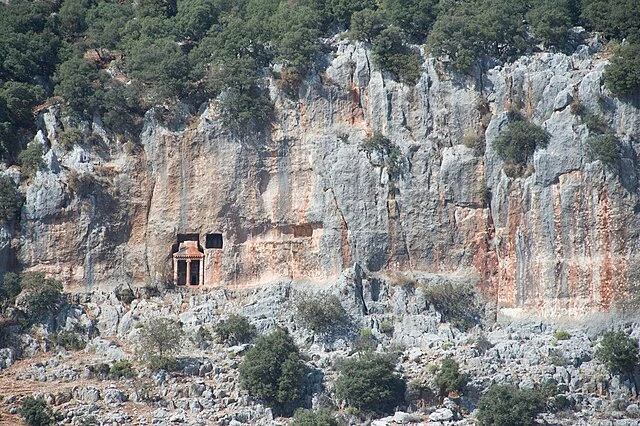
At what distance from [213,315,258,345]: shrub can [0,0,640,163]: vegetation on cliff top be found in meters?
9.33

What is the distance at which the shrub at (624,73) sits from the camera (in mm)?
67875

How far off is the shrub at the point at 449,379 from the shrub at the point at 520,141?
32.1 ft

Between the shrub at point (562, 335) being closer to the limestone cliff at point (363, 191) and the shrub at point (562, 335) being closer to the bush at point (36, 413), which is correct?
the limestone cliff at point (363, 191)

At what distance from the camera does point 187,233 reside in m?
72.6

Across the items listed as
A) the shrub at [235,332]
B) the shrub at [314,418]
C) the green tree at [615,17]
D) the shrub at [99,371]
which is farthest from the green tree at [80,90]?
the green tree at [615,17]

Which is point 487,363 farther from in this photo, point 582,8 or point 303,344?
point 582,8

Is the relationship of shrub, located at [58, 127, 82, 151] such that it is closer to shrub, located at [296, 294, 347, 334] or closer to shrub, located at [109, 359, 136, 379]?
shrub, located at [109, 359, 136, 379]

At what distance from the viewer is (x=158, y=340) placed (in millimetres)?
66750

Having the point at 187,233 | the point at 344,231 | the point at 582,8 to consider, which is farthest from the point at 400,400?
the point at 582,8

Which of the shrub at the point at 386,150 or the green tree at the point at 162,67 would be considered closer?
the shrub at the point at 386,150

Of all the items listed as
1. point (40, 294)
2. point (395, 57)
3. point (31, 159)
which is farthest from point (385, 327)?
point (31, 159)

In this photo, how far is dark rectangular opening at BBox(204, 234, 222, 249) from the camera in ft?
239

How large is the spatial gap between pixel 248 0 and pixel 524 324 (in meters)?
23.6

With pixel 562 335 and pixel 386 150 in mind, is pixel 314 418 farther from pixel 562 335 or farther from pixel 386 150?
pixel 386 150
